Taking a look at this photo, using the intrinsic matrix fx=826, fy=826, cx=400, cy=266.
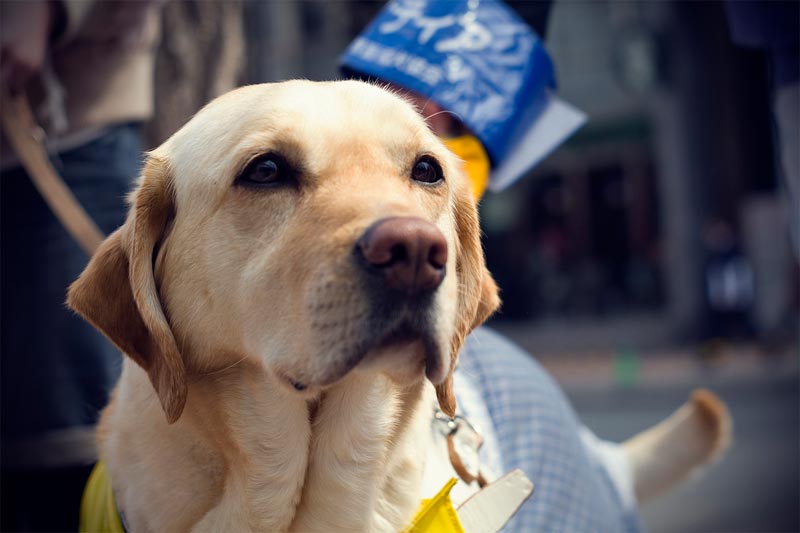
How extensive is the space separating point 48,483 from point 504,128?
1.88 meters

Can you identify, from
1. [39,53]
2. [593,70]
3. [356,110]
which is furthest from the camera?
[593,70]

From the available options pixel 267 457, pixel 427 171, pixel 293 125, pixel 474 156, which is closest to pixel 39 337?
pixel 267 457

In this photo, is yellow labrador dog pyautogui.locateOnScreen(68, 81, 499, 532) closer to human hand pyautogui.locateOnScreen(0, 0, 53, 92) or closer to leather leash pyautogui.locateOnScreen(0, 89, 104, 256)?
leather leash pyautogui.locateOnScreen(0, 89, 104, 256)

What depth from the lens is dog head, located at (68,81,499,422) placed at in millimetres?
1611

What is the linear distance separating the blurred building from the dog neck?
1392cm

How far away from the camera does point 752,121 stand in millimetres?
16422

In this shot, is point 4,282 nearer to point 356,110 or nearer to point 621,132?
point 356,110

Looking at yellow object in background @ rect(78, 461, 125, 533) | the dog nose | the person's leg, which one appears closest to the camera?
the dog nose

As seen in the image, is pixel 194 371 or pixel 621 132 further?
pixel 621 132

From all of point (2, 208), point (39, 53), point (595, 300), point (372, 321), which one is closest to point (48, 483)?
point (2, 208)

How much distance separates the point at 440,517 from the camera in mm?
1830

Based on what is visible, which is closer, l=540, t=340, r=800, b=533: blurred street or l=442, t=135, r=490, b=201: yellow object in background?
l=442, t=135, r=490, b=201: yellow object in background

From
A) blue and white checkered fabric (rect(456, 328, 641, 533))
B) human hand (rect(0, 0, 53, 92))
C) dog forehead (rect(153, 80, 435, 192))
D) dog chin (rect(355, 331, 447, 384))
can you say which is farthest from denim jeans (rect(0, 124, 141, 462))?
dog chin (rect(355, 331, 447, 384))

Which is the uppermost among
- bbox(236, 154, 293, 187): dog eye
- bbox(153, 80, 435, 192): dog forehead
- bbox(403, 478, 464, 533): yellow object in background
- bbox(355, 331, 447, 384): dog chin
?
bbox(153, 80, 435, 192): dog forehead
